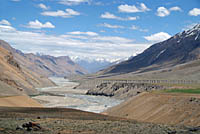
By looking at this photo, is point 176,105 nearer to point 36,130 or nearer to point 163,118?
point 163,118

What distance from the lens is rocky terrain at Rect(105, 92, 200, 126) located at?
4669 centimetres

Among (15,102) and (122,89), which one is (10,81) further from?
(15,102)

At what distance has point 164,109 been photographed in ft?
185

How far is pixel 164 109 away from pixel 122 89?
294 ft

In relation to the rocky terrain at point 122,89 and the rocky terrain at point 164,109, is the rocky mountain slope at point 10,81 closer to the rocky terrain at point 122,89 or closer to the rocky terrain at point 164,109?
the rocky terrain at point 122,89

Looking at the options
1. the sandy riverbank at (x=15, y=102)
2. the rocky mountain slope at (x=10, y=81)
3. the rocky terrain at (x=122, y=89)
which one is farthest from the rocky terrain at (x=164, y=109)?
the rocky terrain at (x=122, y=89)

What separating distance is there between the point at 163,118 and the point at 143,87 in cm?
8384

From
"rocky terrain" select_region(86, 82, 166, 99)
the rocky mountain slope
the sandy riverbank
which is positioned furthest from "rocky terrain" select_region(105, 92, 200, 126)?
"rocky terrain" select_region(86, 82, 166, 99)

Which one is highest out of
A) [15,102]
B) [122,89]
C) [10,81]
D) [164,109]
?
[10,81]

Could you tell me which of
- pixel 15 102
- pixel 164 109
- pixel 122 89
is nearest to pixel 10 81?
pixel 122 89

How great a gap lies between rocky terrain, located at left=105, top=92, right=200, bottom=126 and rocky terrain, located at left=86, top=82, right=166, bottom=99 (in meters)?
51.4

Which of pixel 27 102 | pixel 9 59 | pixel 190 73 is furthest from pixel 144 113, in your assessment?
pixel 190 73

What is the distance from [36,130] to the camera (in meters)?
22.8

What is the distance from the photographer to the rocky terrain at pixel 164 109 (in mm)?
46688
